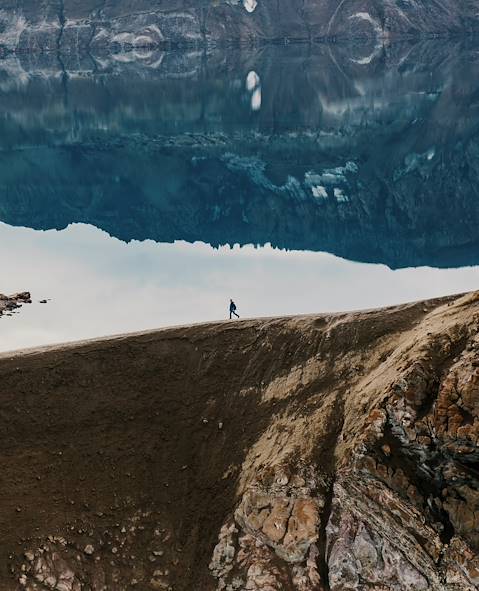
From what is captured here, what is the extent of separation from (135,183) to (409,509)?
103m

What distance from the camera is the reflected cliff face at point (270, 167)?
332 ft

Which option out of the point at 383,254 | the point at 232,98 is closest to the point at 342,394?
the point at 383,254

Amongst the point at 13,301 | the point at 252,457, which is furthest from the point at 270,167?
the point at 252,457

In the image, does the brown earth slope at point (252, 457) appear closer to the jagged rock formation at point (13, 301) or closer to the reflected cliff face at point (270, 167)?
the jagged rock formation at point (13, 301)

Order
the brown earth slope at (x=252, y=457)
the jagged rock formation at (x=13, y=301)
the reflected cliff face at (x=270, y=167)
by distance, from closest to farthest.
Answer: the brown earth slope at (x=252, y=457), the jagged rock formation at (x=13, y=301), the reflected cliff face at (x=270, y=167)

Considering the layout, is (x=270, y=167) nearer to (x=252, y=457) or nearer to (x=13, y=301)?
(x=13, y=301)

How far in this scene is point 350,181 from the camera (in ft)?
372

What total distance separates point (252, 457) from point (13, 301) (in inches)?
1557

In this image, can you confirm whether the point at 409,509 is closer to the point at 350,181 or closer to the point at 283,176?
the point at 350,181

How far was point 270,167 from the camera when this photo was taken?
406ft

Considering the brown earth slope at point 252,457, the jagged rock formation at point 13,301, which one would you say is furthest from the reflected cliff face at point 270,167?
the brown earth slope at point 252,457

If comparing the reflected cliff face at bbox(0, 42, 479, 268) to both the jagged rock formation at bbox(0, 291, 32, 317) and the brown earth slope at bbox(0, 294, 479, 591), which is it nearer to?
the jagged rock formation at bbox(0, 291, 32, 317)

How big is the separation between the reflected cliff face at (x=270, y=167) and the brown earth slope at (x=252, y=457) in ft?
165

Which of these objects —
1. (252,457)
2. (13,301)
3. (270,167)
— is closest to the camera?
(252,457)
